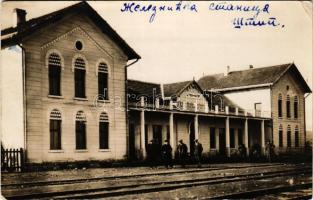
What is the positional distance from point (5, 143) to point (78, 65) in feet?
14.2

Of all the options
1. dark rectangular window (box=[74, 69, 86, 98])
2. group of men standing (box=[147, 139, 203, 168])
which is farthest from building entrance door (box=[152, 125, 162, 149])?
dark rectangular window (box=[74, 69, 86, 98])

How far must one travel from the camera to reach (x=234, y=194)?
977 centimetres

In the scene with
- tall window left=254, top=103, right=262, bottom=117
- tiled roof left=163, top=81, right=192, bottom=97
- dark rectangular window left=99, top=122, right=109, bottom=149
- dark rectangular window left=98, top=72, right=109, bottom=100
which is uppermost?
dark rectangular window left=98, top=72, right=109, bottom=100

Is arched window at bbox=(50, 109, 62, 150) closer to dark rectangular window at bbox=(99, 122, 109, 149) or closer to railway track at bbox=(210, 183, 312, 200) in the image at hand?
dark rectangular window at bbox=(99, 122, 109, 149)

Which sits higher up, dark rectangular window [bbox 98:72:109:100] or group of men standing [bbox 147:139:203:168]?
dark rectangular window [bbox 98:72:109:100]

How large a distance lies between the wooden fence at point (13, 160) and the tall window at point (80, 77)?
3412 millimetres

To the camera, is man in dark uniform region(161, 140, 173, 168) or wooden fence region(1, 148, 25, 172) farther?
man in dark uniform region(161, 140, 173, 168)

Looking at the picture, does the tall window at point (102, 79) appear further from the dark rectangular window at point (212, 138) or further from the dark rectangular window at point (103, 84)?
the dark rectangular window at point (212, 138)

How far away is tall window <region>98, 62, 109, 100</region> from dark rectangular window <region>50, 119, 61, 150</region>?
8.70ft

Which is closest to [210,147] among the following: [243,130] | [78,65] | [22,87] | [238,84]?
[243,130]

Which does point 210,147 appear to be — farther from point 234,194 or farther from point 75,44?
point 234,194

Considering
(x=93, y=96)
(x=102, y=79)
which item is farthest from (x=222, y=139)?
(x=93, y=96)

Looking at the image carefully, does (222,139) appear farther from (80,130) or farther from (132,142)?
(80,130)

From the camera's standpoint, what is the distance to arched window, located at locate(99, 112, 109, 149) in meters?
18.9
